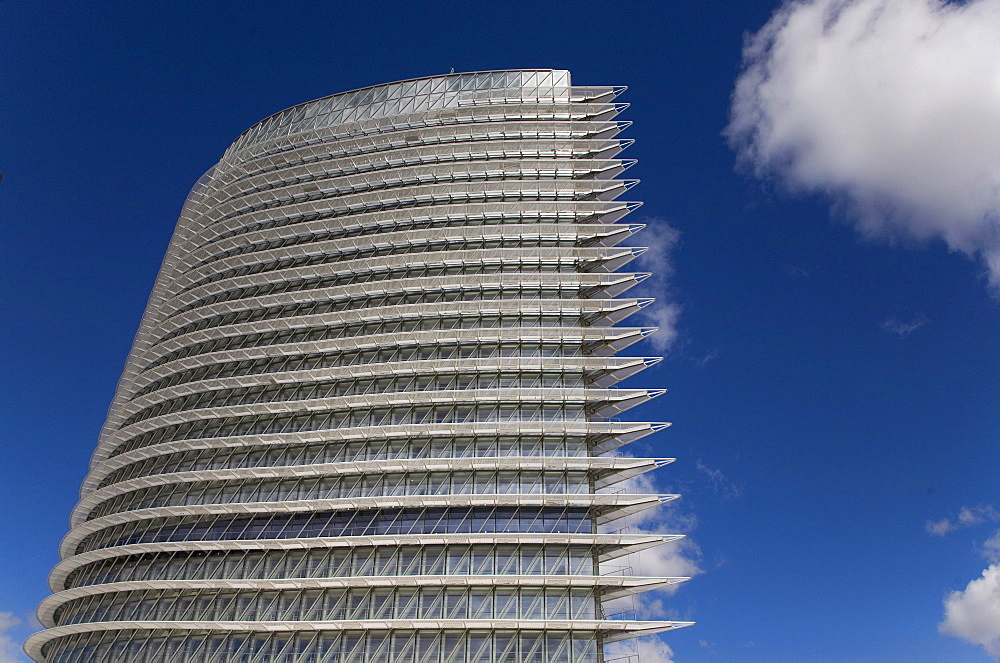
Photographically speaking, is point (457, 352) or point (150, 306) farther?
point (150, 306)

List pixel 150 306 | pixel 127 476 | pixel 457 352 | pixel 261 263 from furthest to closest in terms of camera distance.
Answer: pixel 150 306 → pixel 261 263 → pixel 127 476 → pixel 457 352

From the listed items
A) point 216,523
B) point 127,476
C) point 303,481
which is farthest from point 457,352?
point 127,476

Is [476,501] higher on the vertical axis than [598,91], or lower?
lower

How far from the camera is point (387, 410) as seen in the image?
52000 millimetres

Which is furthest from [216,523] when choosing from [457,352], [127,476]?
[457,352]

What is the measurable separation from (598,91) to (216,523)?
2014 inches

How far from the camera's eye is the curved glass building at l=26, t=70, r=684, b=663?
43.6m

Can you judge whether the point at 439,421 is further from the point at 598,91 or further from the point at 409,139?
the point at 598,91

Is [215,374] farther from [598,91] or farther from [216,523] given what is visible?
[598,91]

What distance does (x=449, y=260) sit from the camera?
189 ft

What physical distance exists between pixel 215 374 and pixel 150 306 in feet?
68.5

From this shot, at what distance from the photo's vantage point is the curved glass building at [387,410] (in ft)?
143

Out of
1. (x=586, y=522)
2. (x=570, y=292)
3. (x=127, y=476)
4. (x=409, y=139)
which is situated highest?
(x=409, y=139)

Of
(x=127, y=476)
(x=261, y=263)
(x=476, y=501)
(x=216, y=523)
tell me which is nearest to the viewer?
(x=476, y=501)
